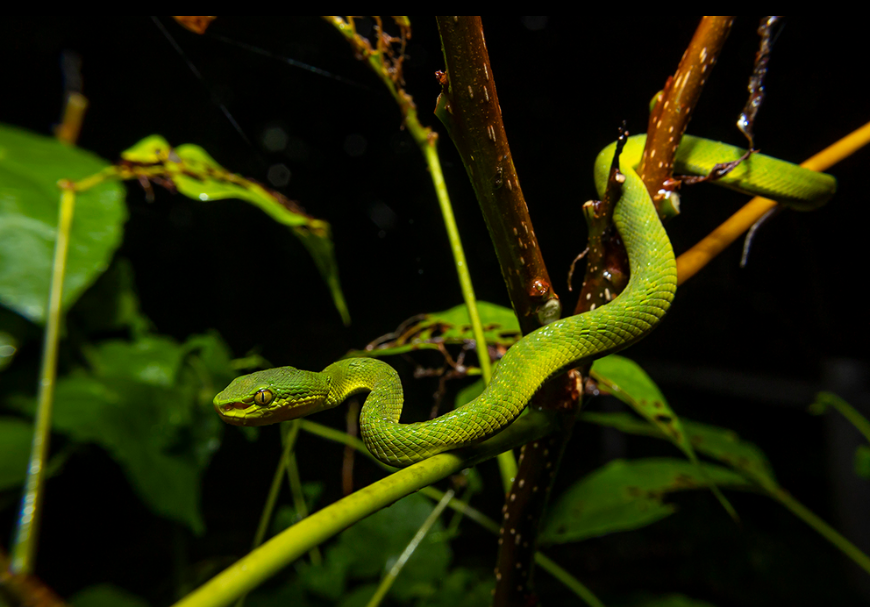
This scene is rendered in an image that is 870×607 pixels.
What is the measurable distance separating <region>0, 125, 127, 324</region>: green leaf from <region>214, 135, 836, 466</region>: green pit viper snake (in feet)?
1.55

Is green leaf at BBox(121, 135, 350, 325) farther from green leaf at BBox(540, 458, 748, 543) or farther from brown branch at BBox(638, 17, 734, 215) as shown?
green leaf at BBox(540, 458, 748, 543)

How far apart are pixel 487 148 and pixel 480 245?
0.87 m

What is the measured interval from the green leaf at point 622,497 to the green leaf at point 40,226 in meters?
1.48

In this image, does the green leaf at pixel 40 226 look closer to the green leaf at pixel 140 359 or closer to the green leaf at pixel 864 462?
the green leaf at pixel 140 359

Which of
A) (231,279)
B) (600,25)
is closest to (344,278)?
(231,279)

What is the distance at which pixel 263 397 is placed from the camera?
3.29ft

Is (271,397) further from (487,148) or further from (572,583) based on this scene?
(572,583)

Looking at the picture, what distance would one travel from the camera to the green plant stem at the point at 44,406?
52 centimetres

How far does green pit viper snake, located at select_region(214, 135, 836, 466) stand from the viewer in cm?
90

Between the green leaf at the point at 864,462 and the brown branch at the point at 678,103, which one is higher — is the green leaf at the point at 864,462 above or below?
below

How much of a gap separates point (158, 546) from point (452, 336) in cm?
232

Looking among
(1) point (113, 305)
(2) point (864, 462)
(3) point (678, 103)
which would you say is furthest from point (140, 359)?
(2) point (864, 462)

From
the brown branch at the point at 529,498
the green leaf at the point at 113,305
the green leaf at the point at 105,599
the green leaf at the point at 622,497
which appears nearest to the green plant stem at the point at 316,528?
the brown branch at the point at 529,498

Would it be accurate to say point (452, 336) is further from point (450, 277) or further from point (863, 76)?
point (863, 76)
